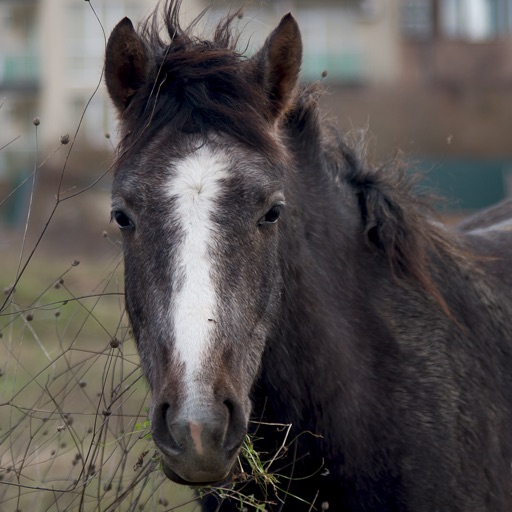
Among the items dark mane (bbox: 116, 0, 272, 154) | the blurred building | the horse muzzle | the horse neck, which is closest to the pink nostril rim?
the horse muzzle

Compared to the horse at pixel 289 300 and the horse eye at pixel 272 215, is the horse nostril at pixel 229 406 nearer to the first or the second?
the horse at pixel 289 300

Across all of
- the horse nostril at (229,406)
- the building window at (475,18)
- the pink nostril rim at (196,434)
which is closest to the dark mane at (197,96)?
the horse nostril at (229,406)

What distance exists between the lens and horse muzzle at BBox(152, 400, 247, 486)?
3.20 meters

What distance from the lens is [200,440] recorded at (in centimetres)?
320

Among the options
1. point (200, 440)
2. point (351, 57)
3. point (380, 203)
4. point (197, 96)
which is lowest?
point (351, 57)

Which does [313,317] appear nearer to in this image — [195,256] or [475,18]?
[195,256]

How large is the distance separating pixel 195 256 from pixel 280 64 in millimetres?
1103

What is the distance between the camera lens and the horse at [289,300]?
3.44 m

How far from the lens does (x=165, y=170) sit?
3.70m

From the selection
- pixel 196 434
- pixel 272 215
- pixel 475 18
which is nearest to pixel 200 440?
pixel 196 434

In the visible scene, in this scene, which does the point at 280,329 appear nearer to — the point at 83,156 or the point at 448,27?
the point at 83,156

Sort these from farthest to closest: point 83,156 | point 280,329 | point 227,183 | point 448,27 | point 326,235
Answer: point 448,27 → point 83,156 → point 326,235 → point 280,329 → point 227,183

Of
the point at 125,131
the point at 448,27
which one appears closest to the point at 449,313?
the point at 125,131

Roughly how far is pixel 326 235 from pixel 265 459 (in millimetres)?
971
